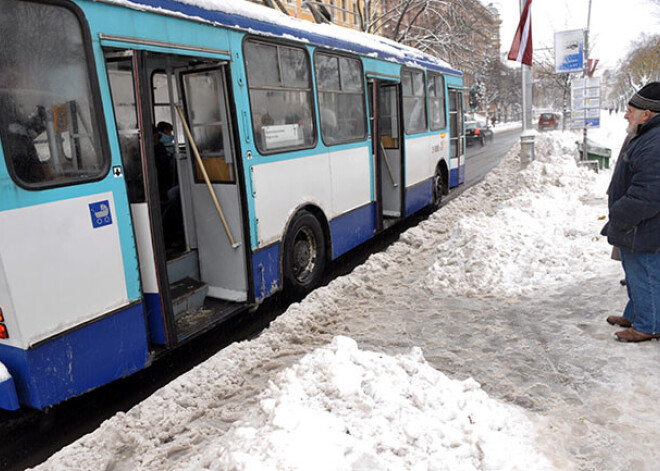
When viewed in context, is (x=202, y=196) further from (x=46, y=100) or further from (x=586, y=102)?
(x=586, y=102)

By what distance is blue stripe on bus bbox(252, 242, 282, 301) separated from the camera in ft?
17.1

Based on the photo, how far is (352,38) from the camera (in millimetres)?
7250

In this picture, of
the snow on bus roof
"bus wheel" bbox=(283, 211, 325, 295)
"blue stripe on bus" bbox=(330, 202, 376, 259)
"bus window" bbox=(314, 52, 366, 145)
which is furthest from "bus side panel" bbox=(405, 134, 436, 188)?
"bus wheel" bbox=(283, 211, 325, 295)

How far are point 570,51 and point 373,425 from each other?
14.9 metres

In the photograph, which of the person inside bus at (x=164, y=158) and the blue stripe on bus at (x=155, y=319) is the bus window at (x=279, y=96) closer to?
the person inside bus at (x=164, y=158)

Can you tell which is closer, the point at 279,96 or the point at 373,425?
the point at 373,425

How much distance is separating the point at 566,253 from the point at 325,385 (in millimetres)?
4008

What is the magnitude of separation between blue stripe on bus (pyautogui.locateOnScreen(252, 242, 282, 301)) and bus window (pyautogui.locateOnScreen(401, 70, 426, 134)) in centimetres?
445

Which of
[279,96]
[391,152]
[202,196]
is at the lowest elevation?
[202,196]

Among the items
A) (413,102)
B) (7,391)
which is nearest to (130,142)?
(7,391)

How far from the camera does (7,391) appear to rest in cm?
310

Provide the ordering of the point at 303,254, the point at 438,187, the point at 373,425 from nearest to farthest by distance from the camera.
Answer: the point at 373,425, the point at 303,254, the point at 438,187

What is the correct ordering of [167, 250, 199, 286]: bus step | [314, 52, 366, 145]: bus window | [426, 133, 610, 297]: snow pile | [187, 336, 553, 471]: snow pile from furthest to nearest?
[314, 52, 366, 145]: bus window, [426, 133, 610, 297]: snow pile, [167, 250, 199, 286]: bus step, [187, 336, 553, 471]: snow pile

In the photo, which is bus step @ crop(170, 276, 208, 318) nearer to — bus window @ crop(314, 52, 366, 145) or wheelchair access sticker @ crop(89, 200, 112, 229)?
wheelchair access sticker @ crop(89, 200, 112, 229)
